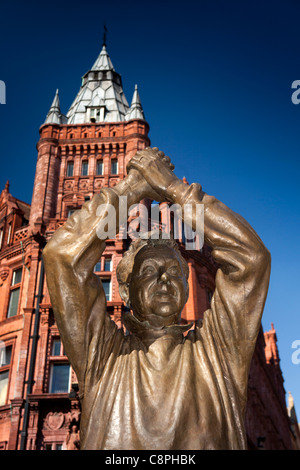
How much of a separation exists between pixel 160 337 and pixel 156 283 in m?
0.31

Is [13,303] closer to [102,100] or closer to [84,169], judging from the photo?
[84,169]

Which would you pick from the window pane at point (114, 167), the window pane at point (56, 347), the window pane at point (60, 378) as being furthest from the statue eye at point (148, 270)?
the window pane at point (114, 167)

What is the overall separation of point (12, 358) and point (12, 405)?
243 cm

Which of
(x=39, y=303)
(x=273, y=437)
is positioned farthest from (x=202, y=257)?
A: (x=273, y=437)

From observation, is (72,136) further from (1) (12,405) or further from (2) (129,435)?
(2) (129,435)

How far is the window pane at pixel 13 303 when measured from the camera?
23.0 m

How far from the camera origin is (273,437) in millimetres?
36125

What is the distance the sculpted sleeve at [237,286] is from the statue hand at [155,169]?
0.94 feet

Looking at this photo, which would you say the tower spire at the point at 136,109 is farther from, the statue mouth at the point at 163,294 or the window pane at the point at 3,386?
the statue mouth at the point at 163,294

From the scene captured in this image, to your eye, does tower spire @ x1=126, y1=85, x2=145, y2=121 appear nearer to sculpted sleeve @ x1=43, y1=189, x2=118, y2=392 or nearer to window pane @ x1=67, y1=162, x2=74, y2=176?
window pane @ x1=67, y1=162, x2=74, y2=176

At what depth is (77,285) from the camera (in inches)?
106

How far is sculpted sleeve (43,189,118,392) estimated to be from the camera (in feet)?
8.83

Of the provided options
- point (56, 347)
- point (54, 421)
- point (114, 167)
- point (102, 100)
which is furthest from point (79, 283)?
point (102, 100)
